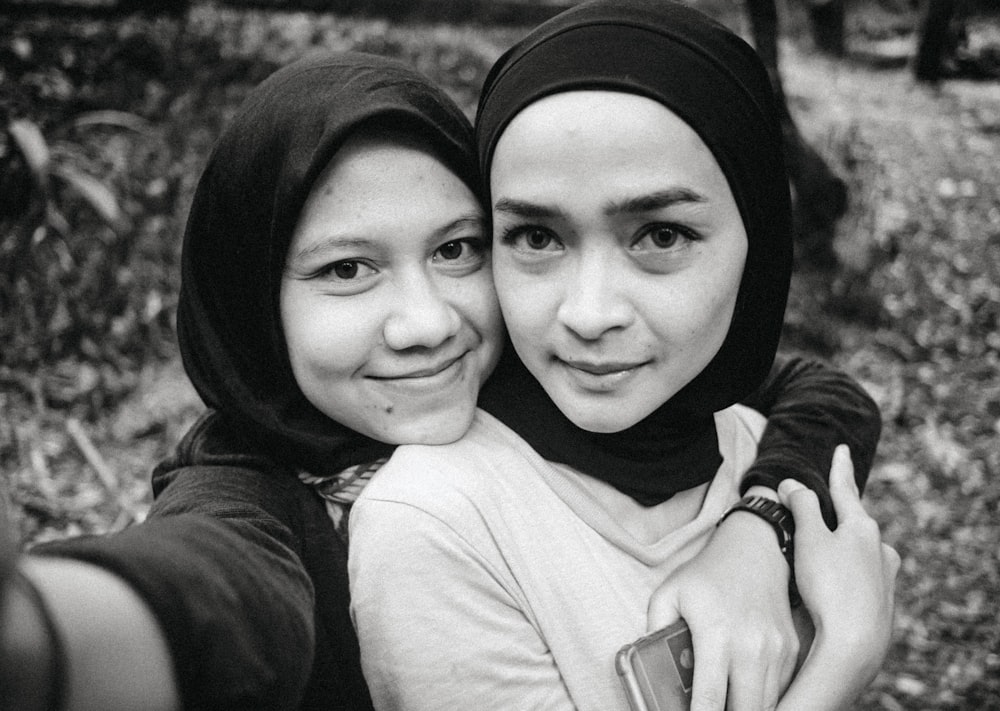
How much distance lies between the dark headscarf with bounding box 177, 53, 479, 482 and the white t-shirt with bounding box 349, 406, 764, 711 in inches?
8.7

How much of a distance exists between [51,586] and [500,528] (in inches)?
32.5

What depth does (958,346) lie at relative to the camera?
470 centimetres

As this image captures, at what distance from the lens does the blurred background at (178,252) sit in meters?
3.49

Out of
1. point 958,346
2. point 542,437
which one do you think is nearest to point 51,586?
point 542,437

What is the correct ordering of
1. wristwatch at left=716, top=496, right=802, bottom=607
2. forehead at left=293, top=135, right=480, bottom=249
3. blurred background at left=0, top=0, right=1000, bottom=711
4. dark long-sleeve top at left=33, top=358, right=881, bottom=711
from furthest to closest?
1. blurred background at left=0, top=0, right=1000, bottom=711
2. wristwatch at left=716, top=496, right=802, bottom=607
3. forehead at left=293, top=135, right=480, bottom=249
4. dark long-sleeve top at left=33, top=358, right=881, bottom=711

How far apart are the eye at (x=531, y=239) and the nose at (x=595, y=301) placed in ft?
0.19

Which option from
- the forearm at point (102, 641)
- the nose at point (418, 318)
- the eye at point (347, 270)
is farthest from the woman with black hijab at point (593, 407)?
the forearm at point (102, 641)

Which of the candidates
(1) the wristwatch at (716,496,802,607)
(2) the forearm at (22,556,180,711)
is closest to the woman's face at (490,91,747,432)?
(1) the wristwatch at (716,496,802,607)

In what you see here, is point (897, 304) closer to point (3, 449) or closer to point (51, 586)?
point (3, 449)

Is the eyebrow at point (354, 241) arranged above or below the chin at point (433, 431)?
above

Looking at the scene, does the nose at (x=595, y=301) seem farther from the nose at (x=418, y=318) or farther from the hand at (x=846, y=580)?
the hand at (x=846, y=580)

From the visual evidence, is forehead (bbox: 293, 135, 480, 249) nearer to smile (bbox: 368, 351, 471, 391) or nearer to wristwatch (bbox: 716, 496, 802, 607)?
smile (bbox: 368, 351, 471, 391)

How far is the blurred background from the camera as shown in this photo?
11.5ft

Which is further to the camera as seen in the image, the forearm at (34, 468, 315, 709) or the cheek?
the cheek
